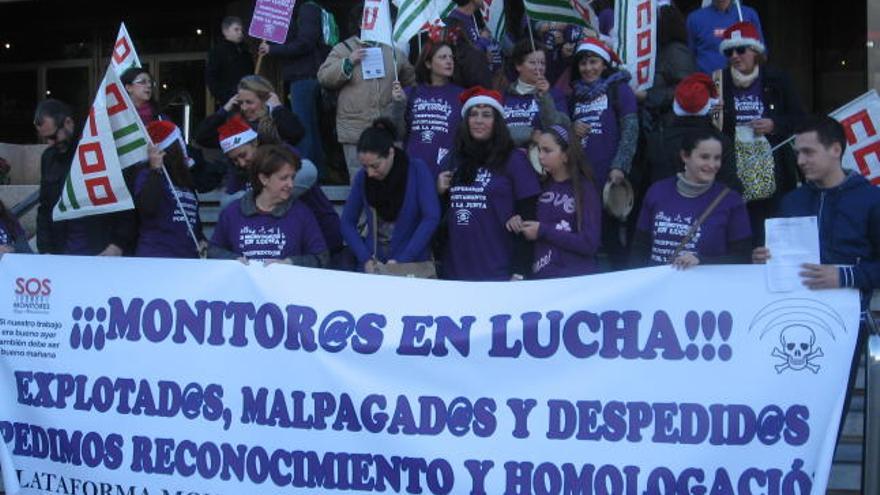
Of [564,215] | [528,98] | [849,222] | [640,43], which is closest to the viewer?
[849,222]

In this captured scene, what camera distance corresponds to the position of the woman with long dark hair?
688 centimetres

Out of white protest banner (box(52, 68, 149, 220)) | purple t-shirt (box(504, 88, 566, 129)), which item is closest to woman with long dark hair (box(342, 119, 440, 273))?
purple t-shirt (box(504, 88, 566, 129))

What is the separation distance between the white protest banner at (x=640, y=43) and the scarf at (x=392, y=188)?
206 cm

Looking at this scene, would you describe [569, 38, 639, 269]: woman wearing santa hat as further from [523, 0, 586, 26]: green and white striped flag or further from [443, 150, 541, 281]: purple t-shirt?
[443, 150, 541, 281]: purple t-shirt

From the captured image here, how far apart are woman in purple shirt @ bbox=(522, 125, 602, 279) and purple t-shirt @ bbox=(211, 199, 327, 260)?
3.55ft

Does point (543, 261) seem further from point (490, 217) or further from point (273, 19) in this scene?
point (273, 19)

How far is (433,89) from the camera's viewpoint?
26.7 ft

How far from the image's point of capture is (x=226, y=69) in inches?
412

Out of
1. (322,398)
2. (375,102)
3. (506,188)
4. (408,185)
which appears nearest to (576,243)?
(506,188)

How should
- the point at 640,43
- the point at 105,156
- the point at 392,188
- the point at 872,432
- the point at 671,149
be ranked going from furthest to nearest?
1. the point at 640,43
2. the point at 671,149
3. the point at 392,188
4. the point at 105,156
5. the point at 872,432

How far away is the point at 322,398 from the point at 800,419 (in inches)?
80.4

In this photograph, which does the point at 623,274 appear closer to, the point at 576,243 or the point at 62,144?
the point at 576,243

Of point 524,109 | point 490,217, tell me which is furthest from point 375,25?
point 490,217

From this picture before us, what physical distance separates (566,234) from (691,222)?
0.69m
